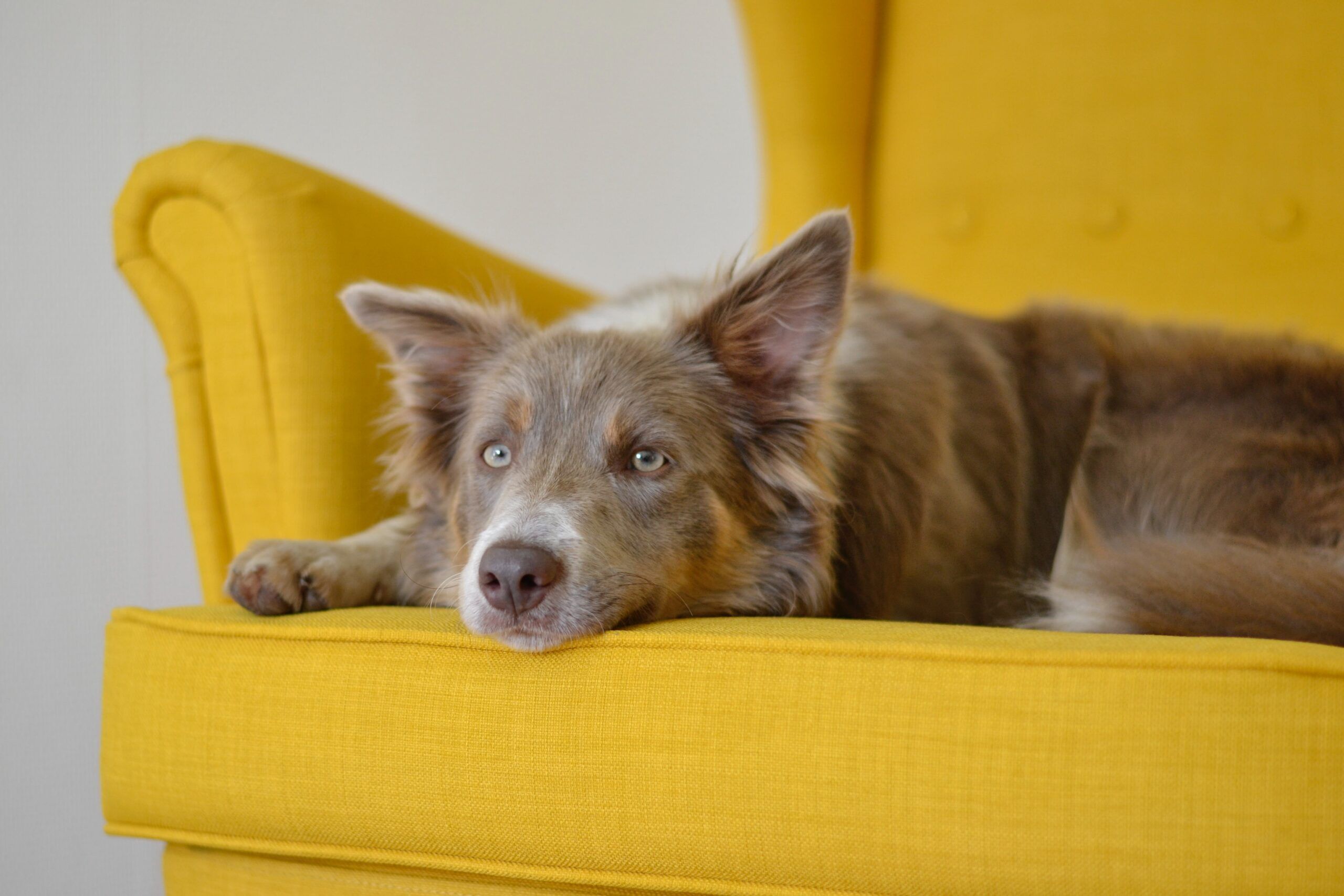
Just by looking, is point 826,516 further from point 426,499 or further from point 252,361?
point 252,361

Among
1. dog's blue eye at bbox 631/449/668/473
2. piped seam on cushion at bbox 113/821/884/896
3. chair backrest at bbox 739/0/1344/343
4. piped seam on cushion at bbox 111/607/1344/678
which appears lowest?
piped seam on cushion at bbox 113/821/884/896

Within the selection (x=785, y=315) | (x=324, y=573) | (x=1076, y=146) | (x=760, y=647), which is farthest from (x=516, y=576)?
(x=1076, y=146)

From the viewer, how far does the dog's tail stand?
5.15 feet

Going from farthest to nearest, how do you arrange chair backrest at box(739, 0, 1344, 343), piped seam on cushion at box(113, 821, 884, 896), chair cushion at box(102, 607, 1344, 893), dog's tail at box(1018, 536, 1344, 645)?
chair backrest at box(739, 0, 1344, 343), dog's tail at box(1018, 536, 1344, 645), piped seam on cushion at box(113, 821, 884, 896), chair cushion at box(102, 607, 1344, 893)

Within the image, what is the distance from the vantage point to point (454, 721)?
1.46 meters

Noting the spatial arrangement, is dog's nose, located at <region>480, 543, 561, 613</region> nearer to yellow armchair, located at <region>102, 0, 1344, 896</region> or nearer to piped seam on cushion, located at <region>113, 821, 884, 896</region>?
yellow armchair, located at <region>102, 0, 1344, 896</region>

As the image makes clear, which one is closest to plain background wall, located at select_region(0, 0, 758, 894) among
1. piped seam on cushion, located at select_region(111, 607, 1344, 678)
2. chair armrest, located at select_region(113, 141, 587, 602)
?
chair armrest, located at select_region(113, 141, 587, 602)

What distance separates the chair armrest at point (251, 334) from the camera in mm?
2146

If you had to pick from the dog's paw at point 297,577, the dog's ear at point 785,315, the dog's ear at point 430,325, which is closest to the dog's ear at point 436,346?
the dog's ear at point 430,325

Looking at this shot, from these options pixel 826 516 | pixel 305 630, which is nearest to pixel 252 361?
pixel 305 630

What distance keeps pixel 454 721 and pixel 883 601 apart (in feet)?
3.42

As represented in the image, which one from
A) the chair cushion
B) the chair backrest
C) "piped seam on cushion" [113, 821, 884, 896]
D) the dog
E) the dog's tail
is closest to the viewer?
the chair cushion

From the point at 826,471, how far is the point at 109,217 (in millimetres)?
2270

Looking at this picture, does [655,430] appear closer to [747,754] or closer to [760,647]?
[760,647]
